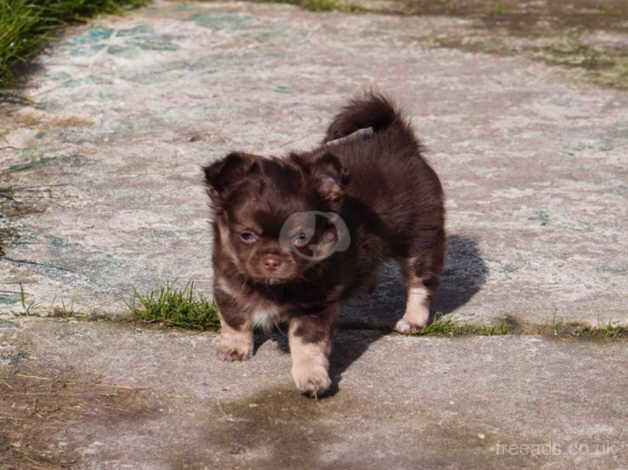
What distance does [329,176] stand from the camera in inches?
167

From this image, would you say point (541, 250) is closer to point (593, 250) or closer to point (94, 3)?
point (593, 250)

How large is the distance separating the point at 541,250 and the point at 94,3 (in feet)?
16.3

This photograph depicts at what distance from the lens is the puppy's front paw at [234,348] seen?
441 cm

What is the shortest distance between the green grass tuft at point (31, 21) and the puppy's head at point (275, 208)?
11.6ft

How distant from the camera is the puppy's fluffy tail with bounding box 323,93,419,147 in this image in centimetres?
505

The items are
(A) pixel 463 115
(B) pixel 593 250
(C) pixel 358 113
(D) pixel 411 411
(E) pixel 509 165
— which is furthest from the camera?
(A) pixel 463 115

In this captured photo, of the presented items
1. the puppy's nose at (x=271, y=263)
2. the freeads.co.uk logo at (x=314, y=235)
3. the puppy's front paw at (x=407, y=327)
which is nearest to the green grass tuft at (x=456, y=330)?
the puppy's front paw at (x=407, y=327)

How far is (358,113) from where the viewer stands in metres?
5.07

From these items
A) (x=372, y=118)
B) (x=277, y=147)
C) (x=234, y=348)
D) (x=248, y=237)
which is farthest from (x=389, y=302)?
(x=277, y=147)

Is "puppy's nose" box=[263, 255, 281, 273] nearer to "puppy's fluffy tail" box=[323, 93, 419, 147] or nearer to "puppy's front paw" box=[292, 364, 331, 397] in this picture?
"puppy's front paw" box=[292, 364, 331, 397]

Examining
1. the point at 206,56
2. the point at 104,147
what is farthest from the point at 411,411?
the point at 206,56

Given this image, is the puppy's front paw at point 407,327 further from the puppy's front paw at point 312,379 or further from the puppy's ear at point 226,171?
the puppy's ear at point 226,171

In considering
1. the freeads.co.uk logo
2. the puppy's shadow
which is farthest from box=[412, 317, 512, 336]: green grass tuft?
the freeads.co.uk logo

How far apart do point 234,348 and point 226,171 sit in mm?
707
